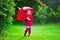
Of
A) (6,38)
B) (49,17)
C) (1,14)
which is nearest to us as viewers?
(1,14)

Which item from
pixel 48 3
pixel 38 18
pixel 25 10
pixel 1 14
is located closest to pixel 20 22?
pixel 38 18

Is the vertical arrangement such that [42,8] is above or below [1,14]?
above

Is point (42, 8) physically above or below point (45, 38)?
above

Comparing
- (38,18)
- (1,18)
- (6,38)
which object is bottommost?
(6,38)

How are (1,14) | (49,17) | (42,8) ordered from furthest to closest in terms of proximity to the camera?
1. (49,17)
2. (42,8)
3. (1,14)

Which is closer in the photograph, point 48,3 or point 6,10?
point 6,10

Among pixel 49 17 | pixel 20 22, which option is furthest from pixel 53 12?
pixel 20 22

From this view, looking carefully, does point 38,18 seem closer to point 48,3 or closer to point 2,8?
point 48,3

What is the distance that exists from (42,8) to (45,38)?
7.76m

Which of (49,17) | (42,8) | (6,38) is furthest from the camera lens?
(49,17)

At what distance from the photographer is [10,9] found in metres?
11.8

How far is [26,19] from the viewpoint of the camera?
12094 mm

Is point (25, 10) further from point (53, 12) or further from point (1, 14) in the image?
point (53, 12)

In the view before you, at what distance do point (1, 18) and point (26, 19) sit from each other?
1133mm
